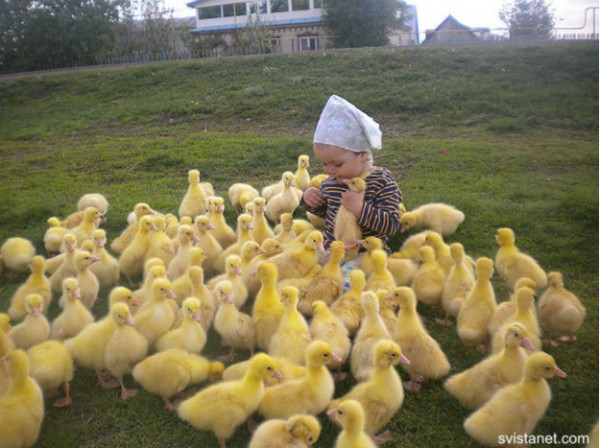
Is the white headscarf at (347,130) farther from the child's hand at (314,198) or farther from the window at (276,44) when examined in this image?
the window at (276,44)

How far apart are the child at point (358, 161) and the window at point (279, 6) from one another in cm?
1805

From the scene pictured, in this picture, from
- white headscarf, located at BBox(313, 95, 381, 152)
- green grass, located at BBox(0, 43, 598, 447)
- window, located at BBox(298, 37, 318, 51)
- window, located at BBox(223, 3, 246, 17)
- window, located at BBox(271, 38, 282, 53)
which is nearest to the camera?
green grass, located at BBox(0, 43, 598, 447)

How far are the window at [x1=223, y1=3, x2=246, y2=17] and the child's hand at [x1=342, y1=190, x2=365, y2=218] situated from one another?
717 inches

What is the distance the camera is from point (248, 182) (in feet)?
21.7

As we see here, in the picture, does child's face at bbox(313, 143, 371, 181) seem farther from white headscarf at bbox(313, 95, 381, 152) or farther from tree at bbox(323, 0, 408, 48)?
tree at bbox(323, 0, 408, 48)

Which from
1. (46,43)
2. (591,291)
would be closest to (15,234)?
(46,43)

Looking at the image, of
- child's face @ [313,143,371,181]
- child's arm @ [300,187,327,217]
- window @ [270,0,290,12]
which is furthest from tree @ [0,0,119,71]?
window @ [270,0,290,12]

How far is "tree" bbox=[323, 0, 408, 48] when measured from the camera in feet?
62.4

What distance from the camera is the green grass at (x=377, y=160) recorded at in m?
2.54

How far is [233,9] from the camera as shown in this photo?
21.3 m

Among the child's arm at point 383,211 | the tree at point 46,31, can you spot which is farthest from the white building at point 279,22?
the child's arm at point 383,211

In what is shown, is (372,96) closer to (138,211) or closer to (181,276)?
(138,211)

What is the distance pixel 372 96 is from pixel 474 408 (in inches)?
355

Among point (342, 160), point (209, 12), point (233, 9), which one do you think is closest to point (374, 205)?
point (342, 160)
